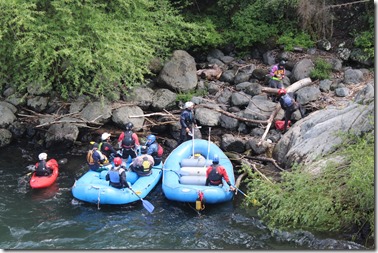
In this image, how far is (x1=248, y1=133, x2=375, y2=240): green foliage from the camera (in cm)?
786

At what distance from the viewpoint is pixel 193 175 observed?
34.8 ft

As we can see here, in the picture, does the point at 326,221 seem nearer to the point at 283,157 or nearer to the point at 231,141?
the point at 283,157

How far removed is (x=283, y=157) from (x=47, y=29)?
25.0ft

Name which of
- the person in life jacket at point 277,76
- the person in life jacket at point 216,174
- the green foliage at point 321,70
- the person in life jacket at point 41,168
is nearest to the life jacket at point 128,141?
the person in life jacket at point 41,168

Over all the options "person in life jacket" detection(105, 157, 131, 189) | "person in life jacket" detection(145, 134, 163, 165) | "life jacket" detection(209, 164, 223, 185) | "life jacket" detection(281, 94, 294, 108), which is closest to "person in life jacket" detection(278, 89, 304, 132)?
"life jacket" detection(281, 94, 294, 108)

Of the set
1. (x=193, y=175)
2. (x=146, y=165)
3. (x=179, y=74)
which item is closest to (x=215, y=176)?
(x=193, y=175)

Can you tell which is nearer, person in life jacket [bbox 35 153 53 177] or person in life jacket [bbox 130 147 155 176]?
person in life jacket [bbox 130 147 155 176]

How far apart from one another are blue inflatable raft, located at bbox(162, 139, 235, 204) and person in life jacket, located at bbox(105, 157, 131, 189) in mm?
978

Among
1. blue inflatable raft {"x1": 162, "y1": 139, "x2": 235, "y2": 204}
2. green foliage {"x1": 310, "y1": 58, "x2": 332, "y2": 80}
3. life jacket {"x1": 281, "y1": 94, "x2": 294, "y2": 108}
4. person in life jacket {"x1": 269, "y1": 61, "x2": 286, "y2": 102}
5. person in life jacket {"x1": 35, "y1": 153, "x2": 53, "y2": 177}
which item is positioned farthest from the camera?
green foliage {"x1": 310, "y1": 58, "x2": 332, "y2": 80}

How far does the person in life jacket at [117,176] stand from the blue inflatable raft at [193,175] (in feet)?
3.21

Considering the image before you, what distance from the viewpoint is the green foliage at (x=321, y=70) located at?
14.9 metres

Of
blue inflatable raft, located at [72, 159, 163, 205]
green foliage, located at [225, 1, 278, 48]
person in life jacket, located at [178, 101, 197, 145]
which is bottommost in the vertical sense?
blue inflatable raft, located at [72, 159, 163, 205]

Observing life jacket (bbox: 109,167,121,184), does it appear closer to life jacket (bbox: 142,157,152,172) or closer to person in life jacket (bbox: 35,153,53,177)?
life jacket (bbox: 142,157,152,172)

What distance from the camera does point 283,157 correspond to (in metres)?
11.7
